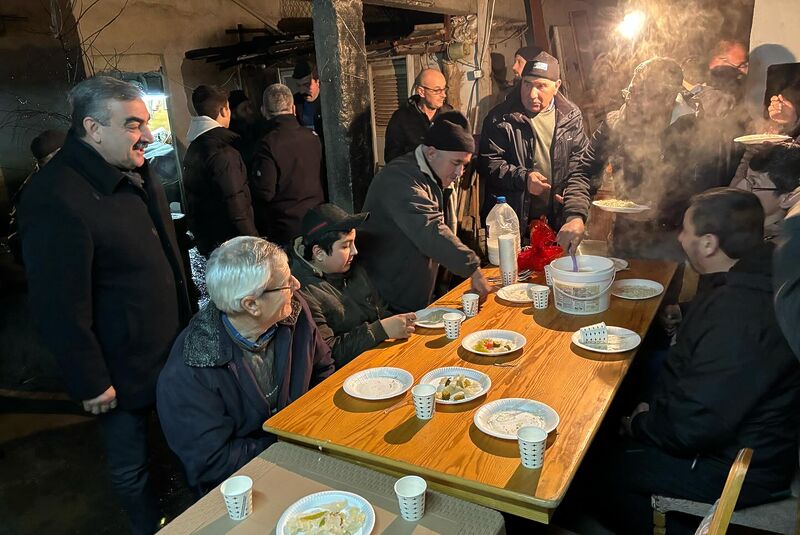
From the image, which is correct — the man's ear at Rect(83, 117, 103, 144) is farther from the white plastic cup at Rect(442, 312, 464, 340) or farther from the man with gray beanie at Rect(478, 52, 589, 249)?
the man with gray beanie at Rect(478, 52, 589, 249)

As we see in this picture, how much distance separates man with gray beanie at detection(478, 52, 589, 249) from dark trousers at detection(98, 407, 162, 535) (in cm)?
312

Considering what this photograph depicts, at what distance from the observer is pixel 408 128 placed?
5113 millimetres

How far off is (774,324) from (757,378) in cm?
21

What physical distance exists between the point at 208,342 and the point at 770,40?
4783 mm

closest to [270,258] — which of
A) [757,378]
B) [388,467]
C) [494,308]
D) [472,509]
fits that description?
[388,467]

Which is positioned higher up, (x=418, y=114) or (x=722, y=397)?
(x=418, y=114)

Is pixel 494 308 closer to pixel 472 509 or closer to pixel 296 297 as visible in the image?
pixel 296 297

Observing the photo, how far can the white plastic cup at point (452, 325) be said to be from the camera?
278cm

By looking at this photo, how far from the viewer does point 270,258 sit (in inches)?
88.0

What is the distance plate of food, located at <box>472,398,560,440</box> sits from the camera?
6.46ft

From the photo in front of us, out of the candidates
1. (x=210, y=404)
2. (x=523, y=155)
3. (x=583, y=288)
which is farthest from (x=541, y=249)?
(x=210, y=404)

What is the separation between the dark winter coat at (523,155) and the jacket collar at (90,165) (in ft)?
9.66

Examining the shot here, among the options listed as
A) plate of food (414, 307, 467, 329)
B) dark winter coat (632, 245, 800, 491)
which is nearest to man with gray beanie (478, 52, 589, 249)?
plate of food (414, 307, 467, 329)

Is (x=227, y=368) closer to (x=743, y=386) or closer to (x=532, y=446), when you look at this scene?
(x=532, y=446)
